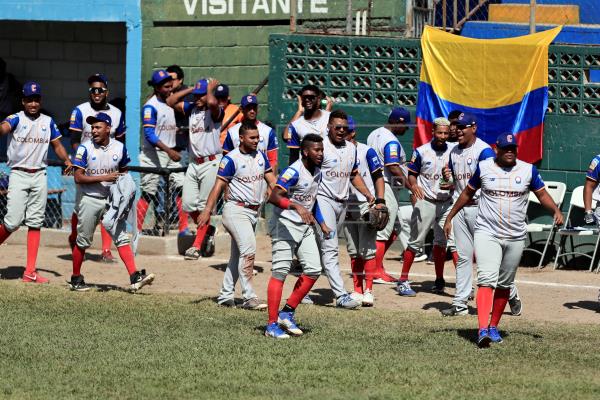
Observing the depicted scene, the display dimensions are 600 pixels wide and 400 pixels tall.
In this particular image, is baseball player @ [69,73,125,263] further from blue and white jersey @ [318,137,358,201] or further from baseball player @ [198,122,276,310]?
blue and white jersey @ [318,137,358,201]

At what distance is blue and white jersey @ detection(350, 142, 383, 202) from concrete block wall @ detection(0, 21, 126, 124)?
785cm

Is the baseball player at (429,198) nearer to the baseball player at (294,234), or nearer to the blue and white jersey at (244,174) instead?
the blue and white jersey at (244,174)

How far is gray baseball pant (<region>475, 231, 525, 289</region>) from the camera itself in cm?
1113

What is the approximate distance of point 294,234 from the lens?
11.6 m

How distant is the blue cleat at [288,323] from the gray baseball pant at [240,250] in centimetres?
131

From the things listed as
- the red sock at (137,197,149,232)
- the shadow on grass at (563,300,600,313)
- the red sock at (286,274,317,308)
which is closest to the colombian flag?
the shadow on grass at (563,300,600,313)

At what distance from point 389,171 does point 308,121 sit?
1.06 meters

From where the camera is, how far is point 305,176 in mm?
11602

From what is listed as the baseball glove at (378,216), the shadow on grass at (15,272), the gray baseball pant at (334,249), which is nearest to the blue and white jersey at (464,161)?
the baseball glove at (378,216)

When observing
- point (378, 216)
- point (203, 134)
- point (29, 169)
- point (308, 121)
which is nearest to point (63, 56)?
point (203, 134)

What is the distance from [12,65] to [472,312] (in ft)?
35.5

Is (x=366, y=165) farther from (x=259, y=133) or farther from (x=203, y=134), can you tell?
(x=203, y=134)

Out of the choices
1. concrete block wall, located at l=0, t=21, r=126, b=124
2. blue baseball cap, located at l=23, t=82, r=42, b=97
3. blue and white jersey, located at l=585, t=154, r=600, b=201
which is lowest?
blue and white jersey, located at l=585, t=154, r=600, b=201

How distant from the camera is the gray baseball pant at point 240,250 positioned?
12.7m
